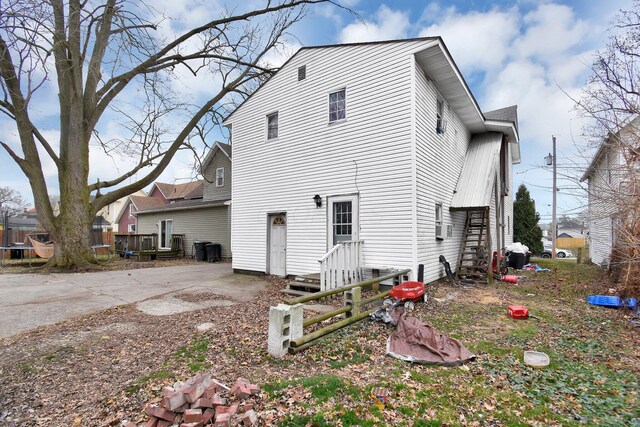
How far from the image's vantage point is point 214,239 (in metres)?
19.2

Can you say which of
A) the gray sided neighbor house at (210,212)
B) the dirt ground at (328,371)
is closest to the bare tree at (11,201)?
the gray sided neighbor house at (210,212)

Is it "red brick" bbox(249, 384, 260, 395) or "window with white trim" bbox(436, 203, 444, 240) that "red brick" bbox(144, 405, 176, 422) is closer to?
"red brick" bbox(249, 384, 260, 395)

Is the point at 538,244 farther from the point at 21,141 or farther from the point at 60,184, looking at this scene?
the point at 21,141

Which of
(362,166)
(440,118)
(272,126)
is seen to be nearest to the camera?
(362,166)

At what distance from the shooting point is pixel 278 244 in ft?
38.0

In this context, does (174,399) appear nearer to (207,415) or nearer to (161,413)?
(161,413)

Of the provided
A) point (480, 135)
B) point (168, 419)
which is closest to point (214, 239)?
point (480, 135)

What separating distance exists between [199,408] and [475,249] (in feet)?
36.5

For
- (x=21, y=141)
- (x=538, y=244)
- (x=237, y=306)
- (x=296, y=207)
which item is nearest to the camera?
(x=237, y=306)

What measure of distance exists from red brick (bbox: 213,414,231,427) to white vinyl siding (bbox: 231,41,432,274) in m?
6.33

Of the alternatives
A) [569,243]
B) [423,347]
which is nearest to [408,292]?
[423,347]

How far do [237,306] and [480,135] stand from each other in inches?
473

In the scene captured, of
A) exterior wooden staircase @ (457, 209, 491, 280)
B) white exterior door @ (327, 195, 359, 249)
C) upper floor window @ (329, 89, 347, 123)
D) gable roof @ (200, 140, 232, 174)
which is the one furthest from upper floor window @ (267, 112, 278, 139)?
gable roof @ (200, 140, 232, 174)

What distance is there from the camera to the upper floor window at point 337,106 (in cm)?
1003
